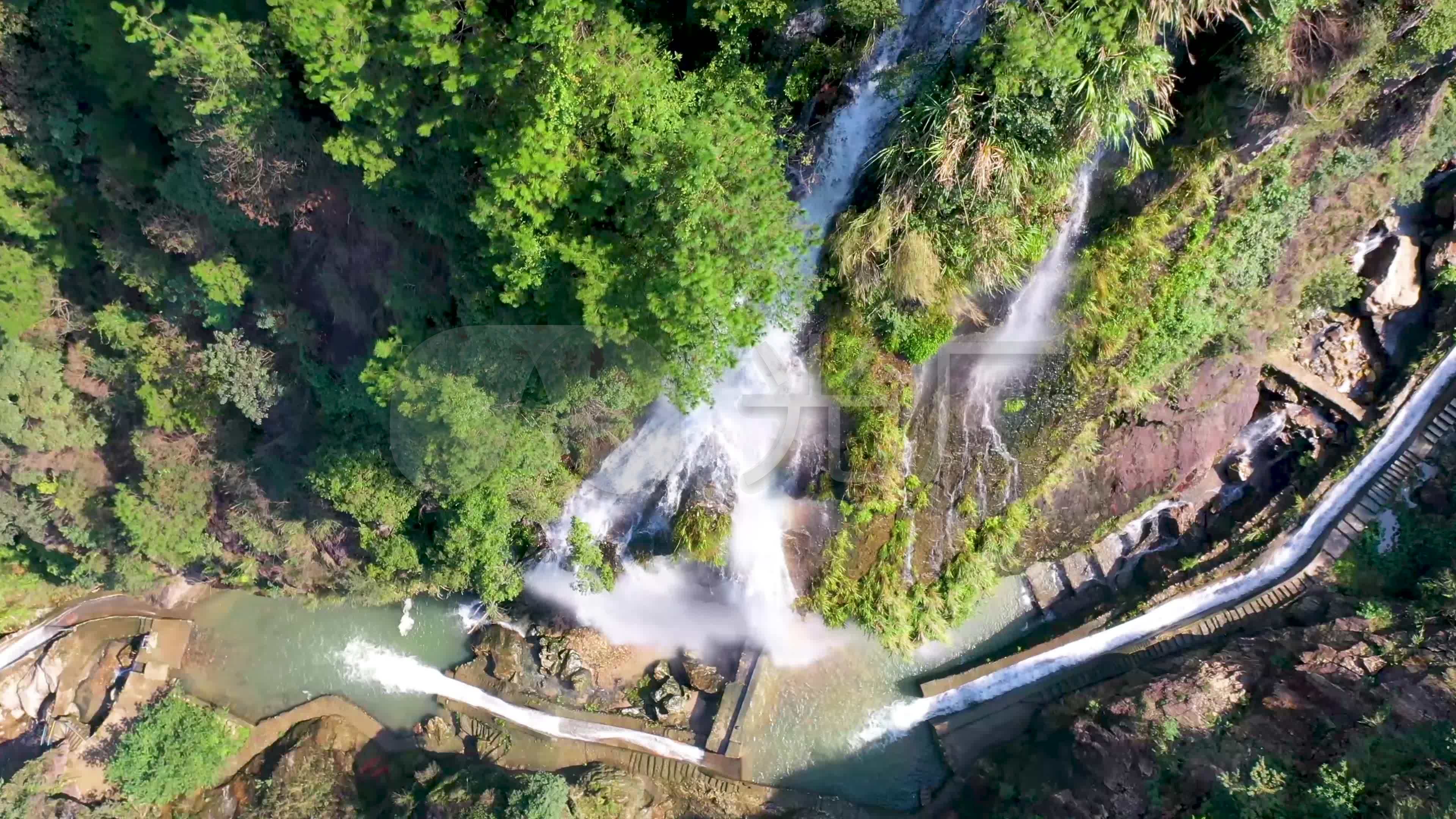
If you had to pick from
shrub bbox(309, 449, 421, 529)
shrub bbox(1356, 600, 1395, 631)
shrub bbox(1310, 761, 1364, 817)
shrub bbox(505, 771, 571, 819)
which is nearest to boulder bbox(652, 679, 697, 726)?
shrub bbox(505, 771, 571, 819)

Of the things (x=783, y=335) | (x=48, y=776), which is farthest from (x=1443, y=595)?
(x=48, y=776)

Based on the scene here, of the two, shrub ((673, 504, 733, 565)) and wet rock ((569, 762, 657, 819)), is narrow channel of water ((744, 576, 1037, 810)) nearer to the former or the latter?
wet rock ((569, 762, 657, 819))

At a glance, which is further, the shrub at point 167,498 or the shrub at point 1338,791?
the shrub at point 167,498

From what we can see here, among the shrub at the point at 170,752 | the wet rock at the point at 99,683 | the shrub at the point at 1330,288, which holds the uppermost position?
the shrub at the point at 1330,288

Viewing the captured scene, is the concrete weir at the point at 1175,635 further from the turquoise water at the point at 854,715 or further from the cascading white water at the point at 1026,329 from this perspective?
the cascading white water at the point at 1026,329

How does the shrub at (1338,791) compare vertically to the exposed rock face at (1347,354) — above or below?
below

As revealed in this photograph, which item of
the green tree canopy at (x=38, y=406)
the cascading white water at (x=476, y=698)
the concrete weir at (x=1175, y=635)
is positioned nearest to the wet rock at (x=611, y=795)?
the cascading white water at (x=476, y=698)

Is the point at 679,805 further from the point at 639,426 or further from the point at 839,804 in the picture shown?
the point at 639,426
